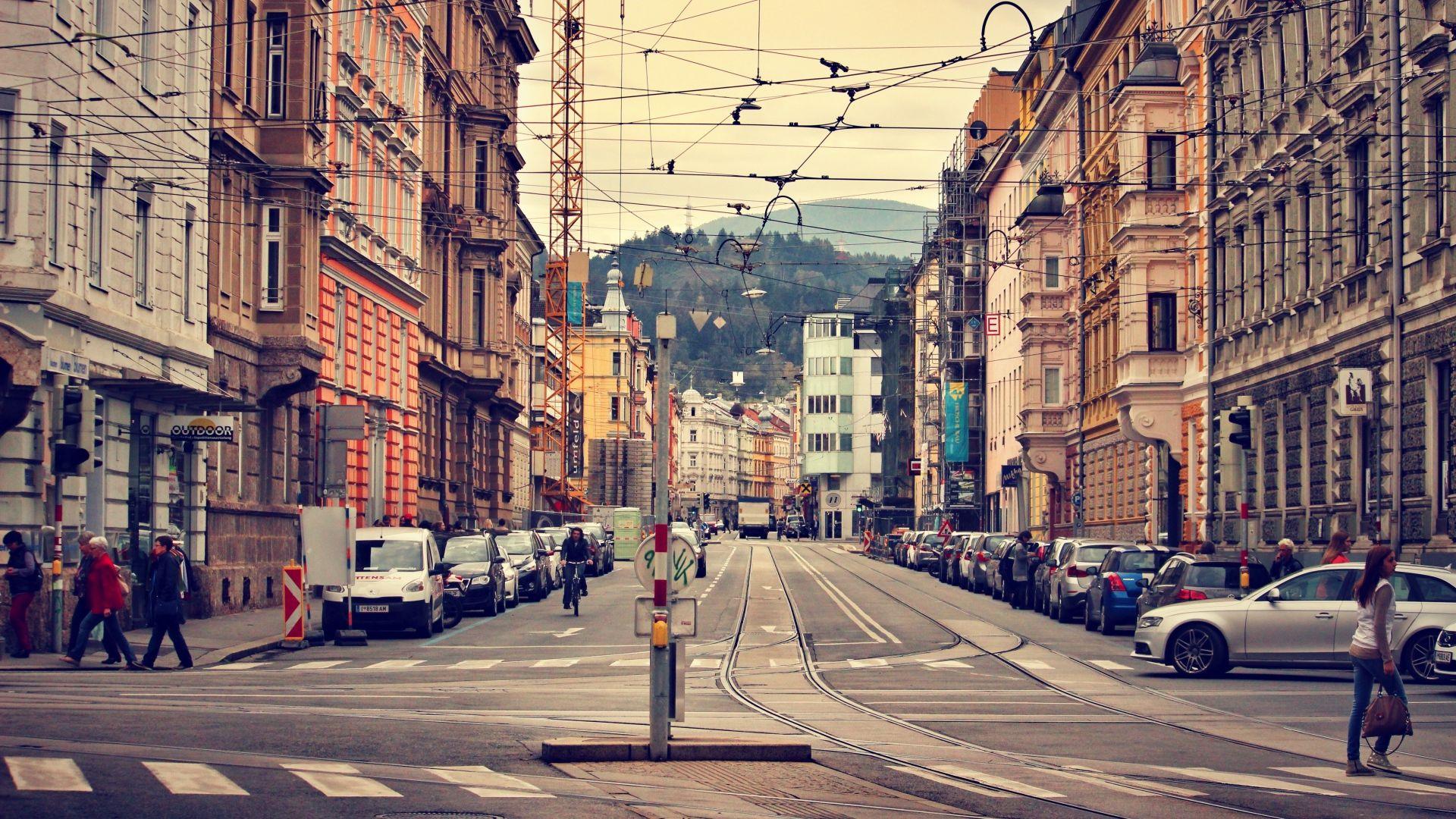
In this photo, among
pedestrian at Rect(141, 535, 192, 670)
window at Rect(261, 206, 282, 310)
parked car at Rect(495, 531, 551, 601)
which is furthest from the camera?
parked car at Rect(495, 531, 551, 601)

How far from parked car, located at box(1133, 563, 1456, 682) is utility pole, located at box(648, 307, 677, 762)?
36.3 ft

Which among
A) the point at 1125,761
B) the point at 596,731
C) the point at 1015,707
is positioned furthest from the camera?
the point at 1015,707

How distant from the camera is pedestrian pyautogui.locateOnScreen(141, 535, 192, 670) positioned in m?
24.0

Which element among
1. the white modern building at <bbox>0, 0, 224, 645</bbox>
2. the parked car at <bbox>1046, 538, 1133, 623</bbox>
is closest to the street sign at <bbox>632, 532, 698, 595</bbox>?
the white modern building at <bbox>0, 0, 224, 645</bbox>

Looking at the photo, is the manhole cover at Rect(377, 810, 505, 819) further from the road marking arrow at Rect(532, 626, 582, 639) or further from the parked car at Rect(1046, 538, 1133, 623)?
the parked car at Rect(1046, 538, 1133, 623)

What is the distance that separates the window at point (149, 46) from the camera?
1217 inches

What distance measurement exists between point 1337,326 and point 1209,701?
15.8 meters

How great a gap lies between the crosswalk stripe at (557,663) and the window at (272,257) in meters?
15.3

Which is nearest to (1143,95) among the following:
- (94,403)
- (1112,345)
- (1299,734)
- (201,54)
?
(1112,345)

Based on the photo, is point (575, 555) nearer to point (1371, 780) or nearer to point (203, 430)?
point (203, 430)

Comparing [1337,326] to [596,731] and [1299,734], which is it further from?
[596,731]

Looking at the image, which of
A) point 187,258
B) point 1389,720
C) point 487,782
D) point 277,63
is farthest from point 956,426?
point 487,782

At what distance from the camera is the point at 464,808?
11.2 metres

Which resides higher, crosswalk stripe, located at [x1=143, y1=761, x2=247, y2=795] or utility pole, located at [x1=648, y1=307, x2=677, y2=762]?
utility pole, located at [x1=648, y1=307, x2=677, y2=762]
